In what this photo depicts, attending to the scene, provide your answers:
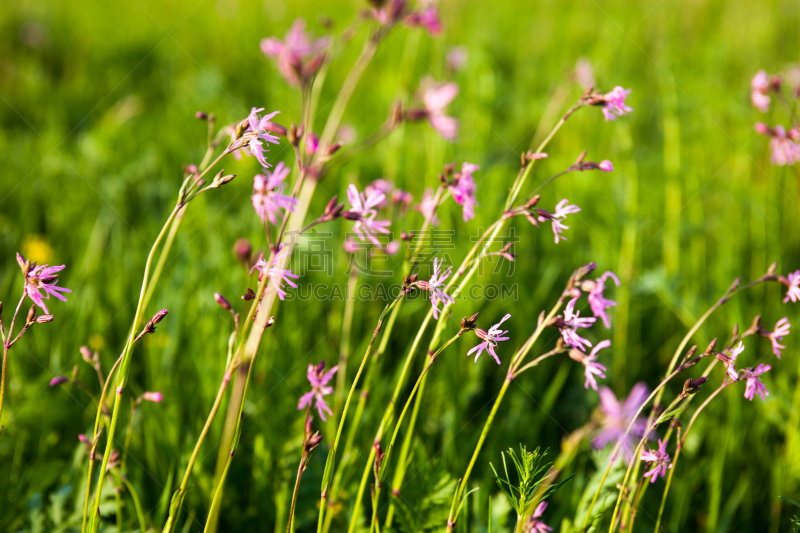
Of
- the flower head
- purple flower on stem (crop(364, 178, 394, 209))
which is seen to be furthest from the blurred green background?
the flower head

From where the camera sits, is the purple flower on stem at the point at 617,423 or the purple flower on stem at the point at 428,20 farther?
the purple flower on stem at the point at 428,20

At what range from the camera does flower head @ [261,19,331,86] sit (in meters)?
1.52

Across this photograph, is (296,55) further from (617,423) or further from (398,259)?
(617,423)

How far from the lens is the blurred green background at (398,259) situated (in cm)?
147

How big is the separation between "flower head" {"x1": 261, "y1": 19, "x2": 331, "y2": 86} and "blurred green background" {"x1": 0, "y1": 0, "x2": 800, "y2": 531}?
2.35 feet

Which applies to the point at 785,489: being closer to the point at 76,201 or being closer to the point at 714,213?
the point at 714,213

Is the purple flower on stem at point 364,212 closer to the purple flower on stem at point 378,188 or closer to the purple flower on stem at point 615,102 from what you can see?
the purple flower on stem at point 378,188

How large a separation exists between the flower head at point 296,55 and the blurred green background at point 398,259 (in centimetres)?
72

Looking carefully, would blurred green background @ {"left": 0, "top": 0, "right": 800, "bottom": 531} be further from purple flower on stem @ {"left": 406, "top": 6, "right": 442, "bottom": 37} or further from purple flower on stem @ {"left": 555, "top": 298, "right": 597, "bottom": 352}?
purple flower on stem @ {"left": 406, "top": 6, "right": 442, "bottom": 37}

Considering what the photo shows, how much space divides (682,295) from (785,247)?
0.76 m

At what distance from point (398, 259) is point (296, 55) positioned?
101 centimetres

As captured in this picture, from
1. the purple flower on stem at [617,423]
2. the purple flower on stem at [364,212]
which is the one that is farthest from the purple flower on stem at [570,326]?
the purple flower on stem at [617,423]

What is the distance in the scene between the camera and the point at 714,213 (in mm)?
2711

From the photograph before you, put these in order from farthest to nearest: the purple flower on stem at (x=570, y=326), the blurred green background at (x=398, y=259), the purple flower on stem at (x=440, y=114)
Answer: the purple flower on stem at (x=440, y=114) → the blurred green background at (x=398, y=259) → the purple flower on stem at (x=570, y=326)
